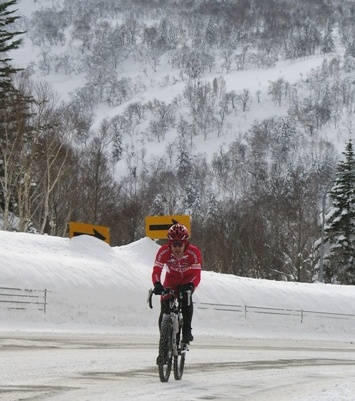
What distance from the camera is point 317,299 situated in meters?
30.6

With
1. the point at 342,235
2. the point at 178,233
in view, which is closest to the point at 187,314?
the point at 178,233

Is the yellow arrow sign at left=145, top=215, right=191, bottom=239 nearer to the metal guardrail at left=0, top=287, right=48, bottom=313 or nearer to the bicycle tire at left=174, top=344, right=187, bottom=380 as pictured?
the metal guardrail at left=0, top=287, right=48, bottom=313

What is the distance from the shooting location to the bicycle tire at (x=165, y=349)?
945 centimetres

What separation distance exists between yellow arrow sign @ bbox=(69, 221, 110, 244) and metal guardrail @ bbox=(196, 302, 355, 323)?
4709mm

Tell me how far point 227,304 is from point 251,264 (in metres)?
30.7

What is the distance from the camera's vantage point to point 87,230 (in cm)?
2764

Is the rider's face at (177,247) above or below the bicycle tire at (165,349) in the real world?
above

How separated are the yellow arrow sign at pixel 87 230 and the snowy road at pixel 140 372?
1057 centimetres

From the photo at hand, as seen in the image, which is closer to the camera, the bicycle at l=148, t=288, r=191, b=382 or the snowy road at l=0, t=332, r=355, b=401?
the snowy road at l=0, t=332, r=355, b=401

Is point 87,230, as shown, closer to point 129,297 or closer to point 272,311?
point 129,297

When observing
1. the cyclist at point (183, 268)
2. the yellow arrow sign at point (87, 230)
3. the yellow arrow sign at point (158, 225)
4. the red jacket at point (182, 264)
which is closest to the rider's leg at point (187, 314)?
the cyclist at point (183, 268)

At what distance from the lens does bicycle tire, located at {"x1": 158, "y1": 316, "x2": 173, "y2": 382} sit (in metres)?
9.45

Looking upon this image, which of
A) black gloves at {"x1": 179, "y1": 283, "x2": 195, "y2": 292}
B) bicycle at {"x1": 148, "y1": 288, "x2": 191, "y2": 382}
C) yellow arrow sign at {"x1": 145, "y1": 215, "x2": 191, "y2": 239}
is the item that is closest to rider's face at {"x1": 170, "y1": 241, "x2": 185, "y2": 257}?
black gloves at {"x1": 179, "y1": 283, "x2": 195, "y2": 292}

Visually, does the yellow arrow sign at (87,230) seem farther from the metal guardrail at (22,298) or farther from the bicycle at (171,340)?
the bicycle at (171,340)
